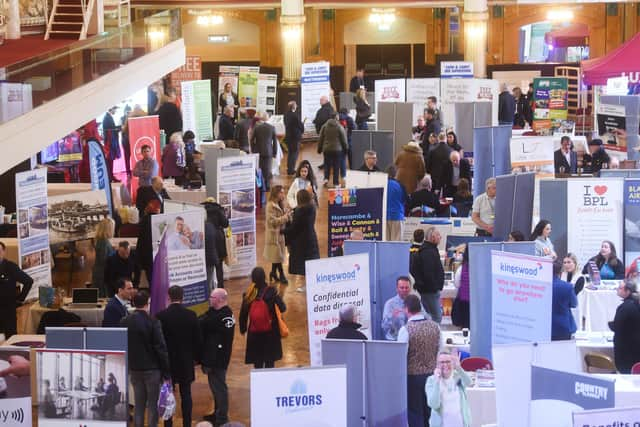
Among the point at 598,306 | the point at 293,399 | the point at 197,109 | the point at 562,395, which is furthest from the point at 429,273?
the point at 197,109

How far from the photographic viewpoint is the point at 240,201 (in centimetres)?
1376

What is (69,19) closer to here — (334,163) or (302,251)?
(334,163)

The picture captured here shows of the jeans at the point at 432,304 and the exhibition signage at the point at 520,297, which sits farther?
the jeans at the point at 432,304

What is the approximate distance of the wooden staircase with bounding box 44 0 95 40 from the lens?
2030cm

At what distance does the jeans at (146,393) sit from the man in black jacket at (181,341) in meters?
0.18

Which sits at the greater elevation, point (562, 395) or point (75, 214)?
point (75, 214)

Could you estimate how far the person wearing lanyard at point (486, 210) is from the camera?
1332 cm

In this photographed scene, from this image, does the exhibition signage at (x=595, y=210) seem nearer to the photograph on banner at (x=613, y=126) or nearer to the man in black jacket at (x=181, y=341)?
the man in black jacket at (x=181, y=341)

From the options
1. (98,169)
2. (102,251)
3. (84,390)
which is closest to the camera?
(84,390)

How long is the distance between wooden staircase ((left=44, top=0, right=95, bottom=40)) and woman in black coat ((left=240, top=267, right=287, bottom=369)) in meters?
11.4

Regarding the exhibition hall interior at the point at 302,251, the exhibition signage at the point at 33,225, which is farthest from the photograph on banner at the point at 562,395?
the exhibition signage at the point at 33,225

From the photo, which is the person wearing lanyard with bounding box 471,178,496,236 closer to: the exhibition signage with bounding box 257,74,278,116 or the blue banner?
the blue banner

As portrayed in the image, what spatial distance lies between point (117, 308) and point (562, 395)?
155 inches

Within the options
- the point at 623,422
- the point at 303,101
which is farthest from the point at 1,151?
the point at 303,101
